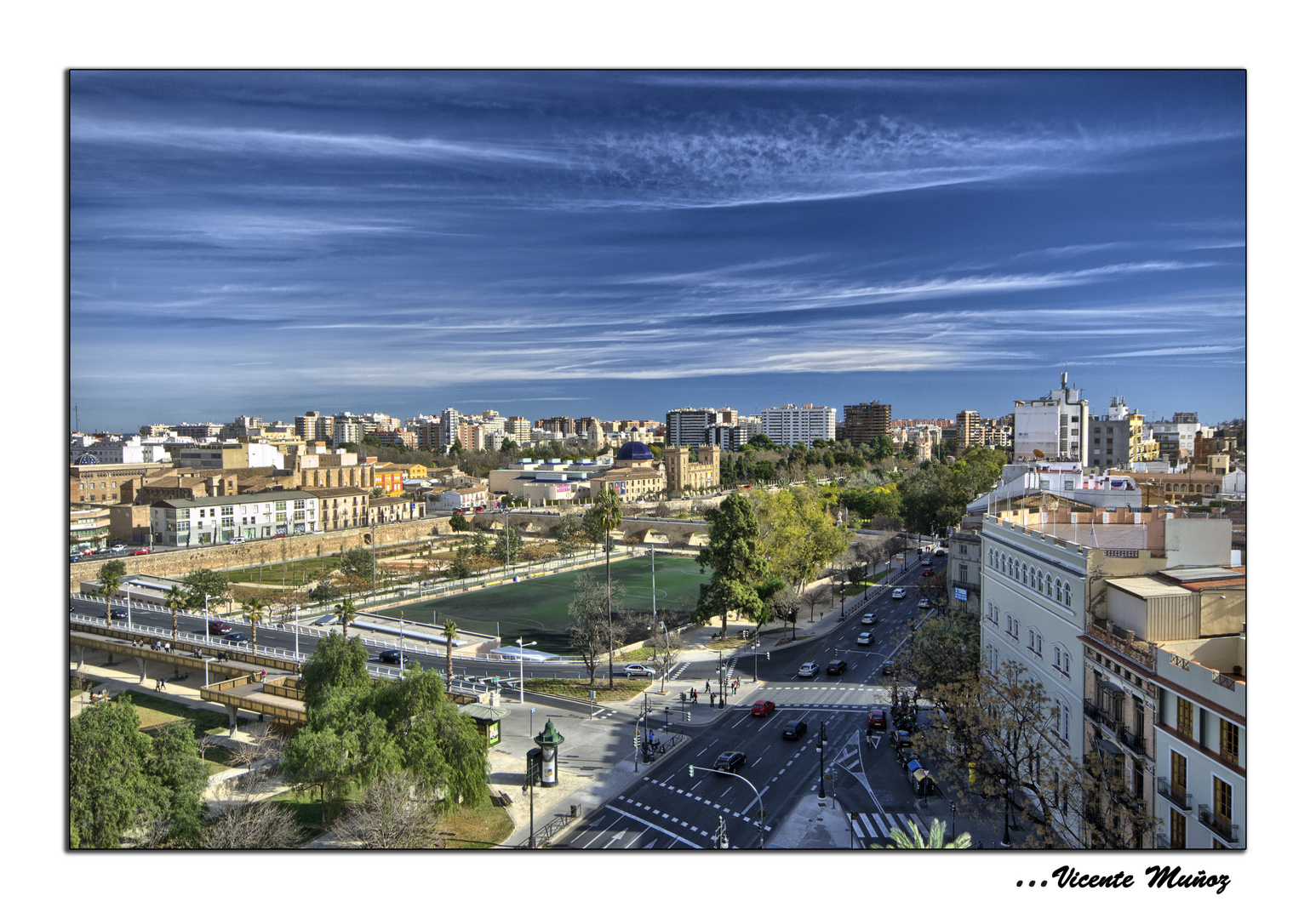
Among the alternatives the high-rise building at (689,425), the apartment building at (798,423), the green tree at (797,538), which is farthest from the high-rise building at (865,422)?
the green tree at (797,538)

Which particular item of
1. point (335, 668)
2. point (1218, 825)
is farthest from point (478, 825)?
point (1218, 825)

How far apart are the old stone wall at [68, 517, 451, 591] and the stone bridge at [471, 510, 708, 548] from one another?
272 inches

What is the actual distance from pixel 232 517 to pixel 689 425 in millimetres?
95374

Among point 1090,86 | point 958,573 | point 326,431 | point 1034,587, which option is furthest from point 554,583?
point 326,431

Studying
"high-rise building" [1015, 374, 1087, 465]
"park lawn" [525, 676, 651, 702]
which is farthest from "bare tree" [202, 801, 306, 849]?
"high-rise building" [1015, 374, 1087, 465]

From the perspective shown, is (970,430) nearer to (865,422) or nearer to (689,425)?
(865,422)

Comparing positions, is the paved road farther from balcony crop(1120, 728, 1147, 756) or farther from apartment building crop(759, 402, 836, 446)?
apartment building crop(759, 402, 836, 446)

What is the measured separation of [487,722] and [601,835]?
5421 mm

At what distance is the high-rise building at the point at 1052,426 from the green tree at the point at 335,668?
34.9 m

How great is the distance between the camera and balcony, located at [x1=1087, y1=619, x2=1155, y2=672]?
12828mm

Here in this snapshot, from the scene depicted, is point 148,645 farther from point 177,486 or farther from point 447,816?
point 177,486

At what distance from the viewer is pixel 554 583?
A: 51188 millimetres

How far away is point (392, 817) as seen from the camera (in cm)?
1419

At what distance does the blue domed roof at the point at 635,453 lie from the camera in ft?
361
